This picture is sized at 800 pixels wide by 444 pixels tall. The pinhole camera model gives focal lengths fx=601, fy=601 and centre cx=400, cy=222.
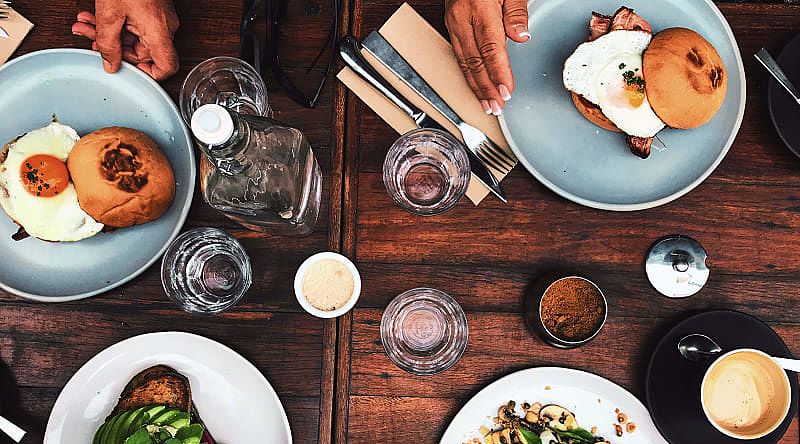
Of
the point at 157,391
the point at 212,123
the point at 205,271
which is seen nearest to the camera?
the point at 212,123

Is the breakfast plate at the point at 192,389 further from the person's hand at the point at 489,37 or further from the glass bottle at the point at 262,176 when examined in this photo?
the person's hand at the point at 489,37

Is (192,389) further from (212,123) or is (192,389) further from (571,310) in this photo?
(571,310)

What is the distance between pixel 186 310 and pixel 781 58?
4.03 ft

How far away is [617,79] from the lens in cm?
106

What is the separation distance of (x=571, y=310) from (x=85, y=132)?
98cm

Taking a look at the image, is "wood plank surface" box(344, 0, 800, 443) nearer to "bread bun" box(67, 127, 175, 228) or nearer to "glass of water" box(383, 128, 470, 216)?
"glass of water" box(383, 128, 470, 216)

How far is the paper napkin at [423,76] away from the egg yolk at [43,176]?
1.75ft

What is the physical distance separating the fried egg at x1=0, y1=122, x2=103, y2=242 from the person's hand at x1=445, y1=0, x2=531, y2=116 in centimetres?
74

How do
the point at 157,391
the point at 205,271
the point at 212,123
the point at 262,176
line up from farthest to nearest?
the point at 205,271
the point at 157,391
the point at 262,176
the point at 212,123

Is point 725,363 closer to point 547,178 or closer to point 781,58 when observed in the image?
point 547,178

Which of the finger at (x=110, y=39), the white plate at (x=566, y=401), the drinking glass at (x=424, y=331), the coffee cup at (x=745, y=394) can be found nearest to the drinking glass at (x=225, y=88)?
Answer: the finger at (x=110, y=39)

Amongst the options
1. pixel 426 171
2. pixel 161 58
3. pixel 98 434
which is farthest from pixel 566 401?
pixel 161 58

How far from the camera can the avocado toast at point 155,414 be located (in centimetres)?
100

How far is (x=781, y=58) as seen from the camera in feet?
3.79
